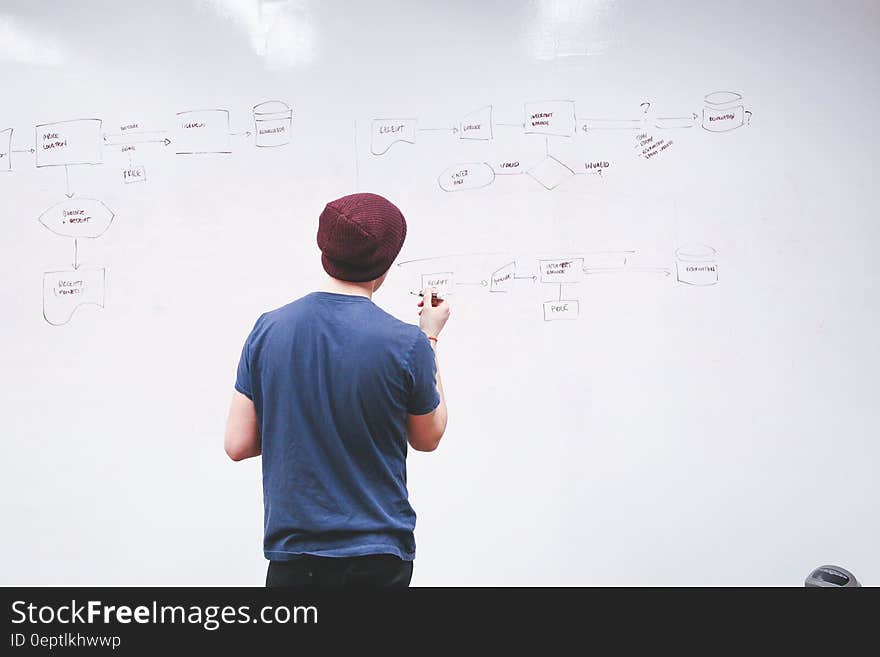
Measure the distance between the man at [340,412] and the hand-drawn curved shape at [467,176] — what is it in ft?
2.63

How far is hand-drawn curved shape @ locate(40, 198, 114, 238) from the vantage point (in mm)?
1983

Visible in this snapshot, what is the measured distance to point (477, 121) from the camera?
193 cm

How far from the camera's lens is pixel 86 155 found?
78.1 inches

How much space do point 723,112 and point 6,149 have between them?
6.19 feet

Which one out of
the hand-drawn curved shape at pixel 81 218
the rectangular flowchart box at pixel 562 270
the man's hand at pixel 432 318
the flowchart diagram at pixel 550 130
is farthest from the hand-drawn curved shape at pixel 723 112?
the hand-drawn curved shape at pixel 81 218

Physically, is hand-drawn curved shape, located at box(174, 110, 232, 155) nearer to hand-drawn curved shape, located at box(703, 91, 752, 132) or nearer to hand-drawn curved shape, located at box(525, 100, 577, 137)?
hand-drawn curved shape, located at box(525, 100, 577, 137)

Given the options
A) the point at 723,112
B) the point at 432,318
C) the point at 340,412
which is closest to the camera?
the point at 340,412

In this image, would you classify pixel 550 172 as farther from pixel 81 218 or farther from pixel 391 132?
pixel 81 218

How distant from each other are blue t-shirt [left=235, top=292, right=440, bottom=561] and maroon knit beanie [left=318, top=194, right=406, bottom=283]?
0.16 ft

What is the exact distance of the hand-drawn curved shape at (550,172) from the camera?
192 cm

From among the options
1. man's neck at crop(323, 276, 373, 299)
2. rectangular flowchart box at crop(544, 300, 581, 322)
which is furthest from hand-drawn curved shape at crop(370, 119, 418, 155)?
man's neck at crop(323, 276, 373, 299)

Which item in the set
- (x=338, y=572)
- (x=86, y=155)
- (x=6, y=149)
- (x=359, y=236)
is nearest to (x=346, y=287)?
(x=359, y=236)

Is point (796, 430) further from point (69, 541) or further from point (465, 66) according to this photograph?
point (69, 541)

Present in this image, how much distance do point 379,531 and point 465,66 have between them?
1274 millimetres
